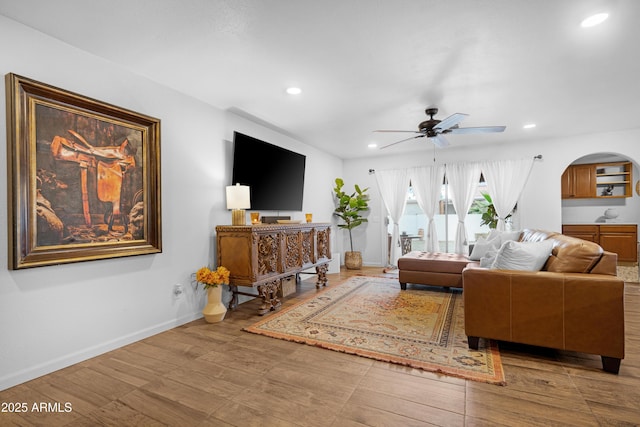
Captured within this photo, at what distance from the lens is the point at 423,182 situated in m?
6.24

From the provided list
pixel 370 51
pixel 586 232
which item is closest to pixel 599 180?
pixel 586 232

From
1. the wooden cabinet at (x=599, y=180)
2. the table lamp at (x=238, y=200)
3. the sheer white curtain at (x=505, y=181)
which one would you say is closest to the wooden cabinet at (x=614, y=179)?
the wooden cabinet at (x=599, y=180)

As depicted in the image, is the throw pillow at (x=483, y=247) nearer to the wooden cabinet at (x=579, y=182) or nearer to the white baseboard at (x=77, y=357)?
the wooden cabinet at (x=579, y=182)

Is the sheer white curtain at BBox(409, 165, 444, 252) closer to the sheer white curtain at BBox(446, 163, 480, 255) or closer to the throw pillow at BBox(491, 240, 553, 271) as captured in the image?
the sheer white curtain at BBox(446, 163, 480, 255)

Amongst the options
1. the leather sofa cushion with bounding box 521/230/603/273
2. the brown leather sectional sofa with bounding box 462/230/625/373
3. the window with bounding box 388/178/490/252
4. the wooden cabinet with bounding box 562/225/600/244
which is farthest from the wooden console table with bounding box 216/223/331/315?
the wooden cabinet with bounding box 562/225/600/244

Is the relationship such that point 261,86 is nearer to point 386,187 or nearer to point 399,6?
point 399,6

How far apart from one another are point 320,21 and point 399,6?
1.74 ft

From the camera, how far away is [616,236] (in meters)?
5.88

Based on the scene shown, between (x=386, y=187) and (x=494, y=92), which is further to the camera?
(x=386, y=187)

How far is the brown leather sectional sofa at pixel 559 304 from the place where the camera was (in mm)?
2070

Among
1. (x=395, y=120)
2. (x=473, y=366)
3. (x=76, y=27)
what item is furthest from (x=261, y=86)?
(x=473, y=366)

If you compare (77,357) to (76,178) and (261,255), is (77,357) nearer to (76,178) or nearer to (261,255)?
(76,178)

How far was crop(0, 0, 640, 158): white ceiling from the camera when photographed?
1940 mm

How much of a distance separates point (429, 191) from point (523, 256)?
385 cm
